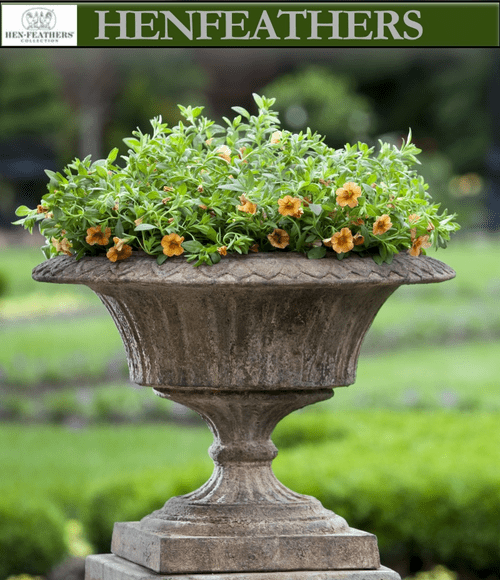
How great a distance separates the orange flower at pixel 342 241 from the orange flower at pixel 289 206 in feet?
0.34

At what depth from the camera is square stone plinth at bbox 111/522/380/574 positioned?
2.31m

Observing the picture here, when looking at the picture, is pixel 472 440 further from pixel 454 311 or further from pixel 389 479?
pixel 454 311

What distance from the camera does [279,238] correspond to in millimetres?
2229

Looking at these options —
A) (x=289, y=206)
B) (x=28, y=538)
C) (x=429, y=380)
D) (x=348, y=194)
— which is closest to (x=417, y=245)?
(x=348, y=194)

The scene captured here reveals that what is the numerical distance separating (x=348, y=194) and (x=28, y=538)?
10.2ft

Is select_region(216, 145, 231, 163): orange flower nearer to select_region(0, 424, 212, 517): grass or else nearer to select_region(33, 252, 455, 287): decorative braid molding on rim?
select_region(33, 252, 455, 287): decorative braid molding on rim

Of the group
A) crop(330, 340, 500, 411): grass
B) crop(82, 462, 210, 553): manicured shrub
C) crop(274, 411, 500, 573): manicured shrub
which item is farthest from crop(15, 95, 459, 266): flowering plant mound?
crop(330, 340, 500, 411): grass

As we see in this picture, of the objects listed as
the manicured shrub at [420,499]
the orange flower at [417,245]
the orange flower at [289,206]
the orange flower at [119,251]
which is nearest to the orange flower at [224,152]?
the orange flower at [289,206]

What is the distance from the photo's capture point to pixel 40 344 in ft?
31.2

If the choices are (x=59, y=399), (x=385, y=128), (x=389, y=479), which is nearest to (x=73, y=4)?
(x=389, y=479)

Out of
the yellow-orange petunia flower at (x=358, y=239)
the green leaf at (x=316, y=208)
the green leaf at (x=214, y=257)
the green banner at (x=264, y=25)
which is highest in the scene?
the green banner at (x=264, y=25)

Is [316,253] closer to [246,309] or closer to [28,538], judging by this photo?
[246,309]

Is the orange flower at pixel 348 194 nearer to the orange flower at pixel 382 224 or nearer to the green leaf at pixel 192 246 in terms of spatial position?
the orange flower at pixel 382 224

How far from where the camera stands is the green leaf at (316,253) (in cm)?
220
